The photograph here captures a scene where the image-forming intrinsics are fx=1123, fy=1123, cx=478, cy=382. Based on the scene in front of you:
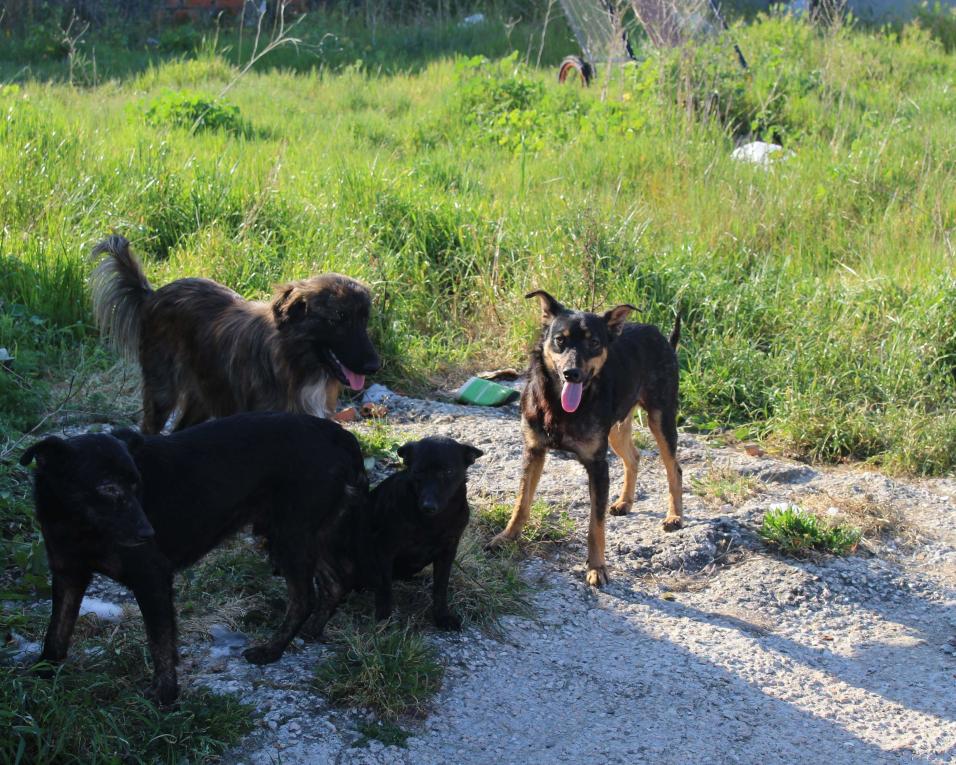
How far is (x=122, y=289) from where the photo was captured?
243 inches

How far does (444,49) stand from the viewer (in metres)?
16.2

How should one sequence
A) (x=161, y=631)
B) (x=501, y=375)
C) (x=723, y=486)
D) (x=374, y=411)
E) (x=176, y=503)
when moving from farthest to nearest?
1. (x=501, y=375)
2. (x=374, y=411)
3. (x=723, y=486)
4. (x=176, y=503)
5. (x=161, y=631)

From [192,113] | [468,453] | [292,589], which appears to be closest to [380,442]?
[468,453]

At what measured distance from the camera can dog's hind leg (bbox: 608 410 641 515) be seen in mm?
6527

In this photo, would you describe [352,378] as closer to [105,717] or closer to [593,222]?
[105,717]

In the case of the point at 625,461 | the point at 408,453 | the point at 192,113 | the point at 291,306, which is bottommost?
the point at 625,461

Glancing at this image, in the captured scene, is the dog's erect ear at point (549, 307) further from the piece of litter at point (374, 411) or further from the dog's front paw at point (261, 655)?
the dog's front paw at point (261, 655)

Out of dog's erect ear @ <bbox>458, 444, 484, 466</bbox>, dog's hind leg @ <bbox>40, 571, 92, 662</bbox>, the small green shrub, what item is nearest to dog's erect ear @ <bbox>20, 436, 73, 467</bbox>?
dog's hind leg @ <bbox>40, 571, 92, 662</bbox>

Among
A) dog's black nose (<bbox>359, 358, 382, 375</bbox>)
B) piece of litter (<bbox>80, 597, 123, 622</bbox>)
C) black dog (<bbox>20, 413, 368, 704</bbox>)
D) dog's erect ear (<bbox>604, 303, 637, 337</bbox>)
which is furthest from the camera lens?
dog's erect ear (<bbox>604, 303, 637, 337</bbox>)

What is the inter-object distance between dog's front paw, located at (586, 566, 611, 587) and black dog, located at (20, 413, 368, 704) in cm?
133

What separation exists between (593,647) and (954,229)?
5.92 m

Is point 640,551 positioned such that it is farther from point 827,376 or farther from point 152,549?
point 152,549

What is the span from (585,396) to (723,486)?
1450 millimetres

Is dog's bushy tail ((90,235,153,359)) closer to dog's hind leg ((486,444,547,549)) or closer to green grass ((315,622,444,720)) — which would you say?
dog's hind leg ((486,444,547,549))
